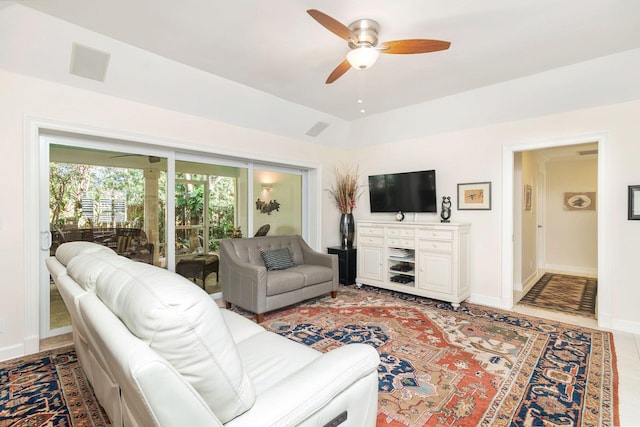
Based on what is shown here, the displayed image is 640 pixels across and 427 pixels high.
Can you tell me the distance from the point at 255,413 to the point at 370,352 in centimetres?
61

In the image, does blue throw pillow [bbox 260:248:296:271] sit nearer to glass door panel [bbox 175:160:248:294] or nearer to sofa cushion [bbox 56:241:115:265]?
glass door panel [bbox 175:160:248:294]

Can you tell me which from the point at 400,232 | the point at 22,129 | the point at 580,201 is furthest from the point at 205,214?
the point at 580,201

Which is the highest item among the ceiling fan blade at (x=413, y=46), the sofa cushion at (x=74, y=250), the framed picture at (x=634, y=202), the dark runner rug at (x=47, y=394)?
the ceiling fan blade at (x=413, y=46)

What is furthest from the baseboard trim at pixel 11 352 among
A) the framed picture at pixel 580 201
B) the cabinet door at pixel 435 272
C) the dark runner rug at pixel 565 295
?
the framed picture at pixel 580 201

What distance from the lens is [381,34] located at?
264cm

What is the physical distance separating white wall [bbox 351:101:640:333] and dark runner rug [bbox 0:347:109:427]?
4.23 m

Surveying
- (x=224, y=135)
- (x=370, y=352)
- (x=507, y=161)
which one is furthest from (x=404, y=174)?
(x=370, y=352)

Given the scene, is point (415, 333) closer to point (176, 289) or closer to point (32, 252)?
point (176, 289)

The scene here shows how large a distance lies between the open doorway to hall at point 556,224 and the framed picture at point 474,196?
95cm

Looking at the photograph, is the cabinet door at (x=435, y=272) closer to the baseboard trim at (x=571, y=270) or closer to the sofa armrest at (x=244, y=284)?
the sofa armrest at (x=244, y=284)

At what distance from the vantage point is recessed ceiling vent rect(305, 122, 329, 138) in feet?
15.8

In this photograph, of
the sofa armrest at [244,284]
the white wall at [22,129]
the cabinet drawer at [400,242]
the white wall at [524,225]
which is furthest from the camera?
the white wall at [524,225]

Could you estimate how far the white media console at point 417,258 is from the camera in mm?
3881

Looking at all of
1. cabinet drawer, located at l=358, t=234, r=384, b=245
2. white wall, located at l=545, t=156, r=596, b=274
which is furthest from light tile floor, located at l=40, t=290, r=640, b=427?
white wall, located at l=545, t=156, r=596, b=274
